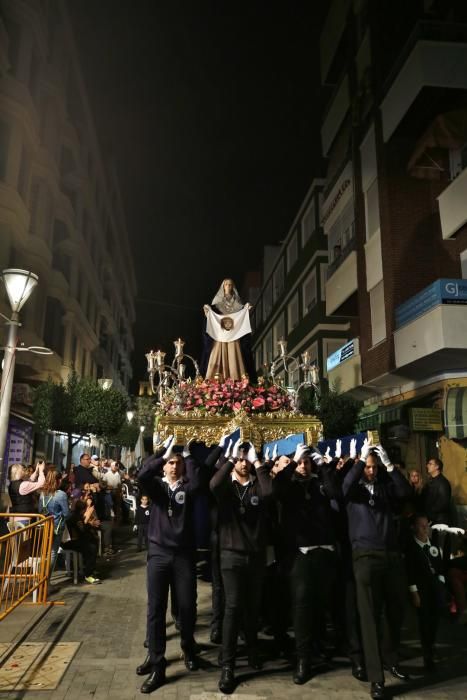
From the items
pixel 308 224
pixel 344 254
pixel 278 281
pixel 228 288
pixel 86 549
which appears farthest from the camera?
pixel 278 281

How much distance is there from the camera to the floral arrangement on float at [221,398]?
8.25 meters

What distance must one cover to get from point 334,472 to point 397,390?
49.3ft

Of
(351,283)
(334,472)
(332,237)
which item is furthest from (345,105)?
(334,472)

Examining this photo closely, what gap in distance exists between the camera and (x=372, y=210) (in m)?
20.9

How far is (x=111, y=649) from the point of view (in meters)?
6.02

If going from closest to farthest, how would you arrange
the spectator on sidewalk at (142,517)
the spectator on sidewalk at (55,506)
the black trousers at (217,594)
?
1. the black trousers at (217,594)
2. the spectator on sidewalk at (55,506)
3. the spectator on sidewalk at (142,517)

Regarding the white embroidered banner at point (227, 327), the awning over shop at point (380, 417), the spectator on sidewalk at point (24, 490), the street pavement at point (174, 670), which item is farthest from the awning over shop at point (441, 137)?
the spectator on sidewalk at point (24, 490)

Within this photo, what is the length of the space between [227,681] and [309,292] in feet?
97.9

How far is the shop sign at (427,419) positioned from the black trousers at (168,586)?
13.0 metres

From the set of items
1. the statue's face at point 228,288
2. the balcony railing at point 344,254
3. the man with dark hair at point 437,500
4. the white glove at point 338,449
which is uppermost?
the balcony railing at point 344,254

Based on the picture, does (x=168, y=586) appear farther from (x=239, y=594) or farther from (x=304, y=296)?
(x=304, y=296)

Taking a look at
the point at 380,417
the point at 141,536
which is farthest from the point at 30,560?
the point at 380,417

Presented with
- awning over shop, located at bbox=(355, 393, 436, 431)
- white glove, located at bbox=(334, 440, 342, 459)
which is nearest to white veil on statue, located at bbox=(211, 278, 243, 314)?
white glove, located at bbox=(334, 440, 342, 459)

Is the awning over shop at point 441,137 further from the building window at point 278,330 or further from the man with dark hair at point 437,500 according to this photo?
the building window at point 278,330
